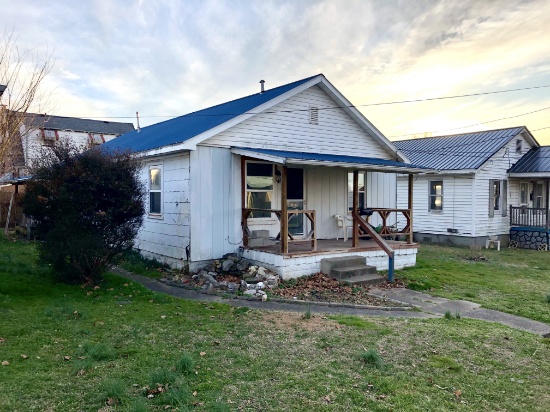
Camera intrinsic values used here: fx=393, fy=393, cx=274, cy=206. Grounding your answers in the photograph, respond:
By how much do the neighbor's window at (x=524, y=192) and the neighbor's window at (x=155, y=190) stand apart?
18584 millimetres

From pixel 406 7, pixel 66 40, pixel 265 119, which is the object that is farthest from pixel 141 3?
pixel 406 7

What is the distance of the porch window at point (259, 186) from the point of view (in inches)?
429

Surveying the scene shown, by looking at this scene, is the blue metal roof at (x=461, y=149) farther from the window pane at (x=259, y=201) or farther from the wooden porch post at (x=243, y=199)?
the wooden porch post at (x=243, y=199)

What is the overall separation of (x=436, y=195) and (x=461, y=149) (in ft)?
9.80

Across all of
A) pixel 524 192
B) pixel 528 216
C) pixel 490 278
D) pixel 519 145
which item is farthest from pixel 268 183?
pixel 524 192

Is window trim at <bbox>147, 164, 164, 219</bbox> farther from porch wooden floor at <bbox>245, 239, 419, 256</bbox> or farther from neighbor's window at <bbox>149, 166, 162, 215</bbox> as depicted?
porch wooden floor at <bbox>245, 239, 419, 256</bbox>

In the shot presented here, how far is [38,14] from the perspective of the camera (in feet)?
38.4

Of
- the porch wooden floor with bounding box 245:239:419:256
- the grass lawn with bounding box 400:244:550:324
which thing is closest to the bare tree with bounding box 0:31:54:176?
the porch wooden floor with bounding box 245:239:419:256

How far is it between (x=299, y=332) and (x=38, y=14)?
39.7ft

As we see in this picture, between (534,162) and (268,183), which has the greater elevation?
(534,162)

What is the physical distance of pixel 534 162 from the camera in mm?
19328

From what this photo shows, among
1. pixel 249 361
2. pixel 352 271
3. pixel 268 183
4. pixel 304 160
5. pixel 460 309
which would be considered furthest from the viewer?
pixel 268 183

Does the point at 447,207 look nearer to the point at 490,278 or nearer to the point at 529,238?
the point at 529,238

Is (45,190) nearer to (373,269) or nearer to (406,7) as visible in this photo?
(373,269)
